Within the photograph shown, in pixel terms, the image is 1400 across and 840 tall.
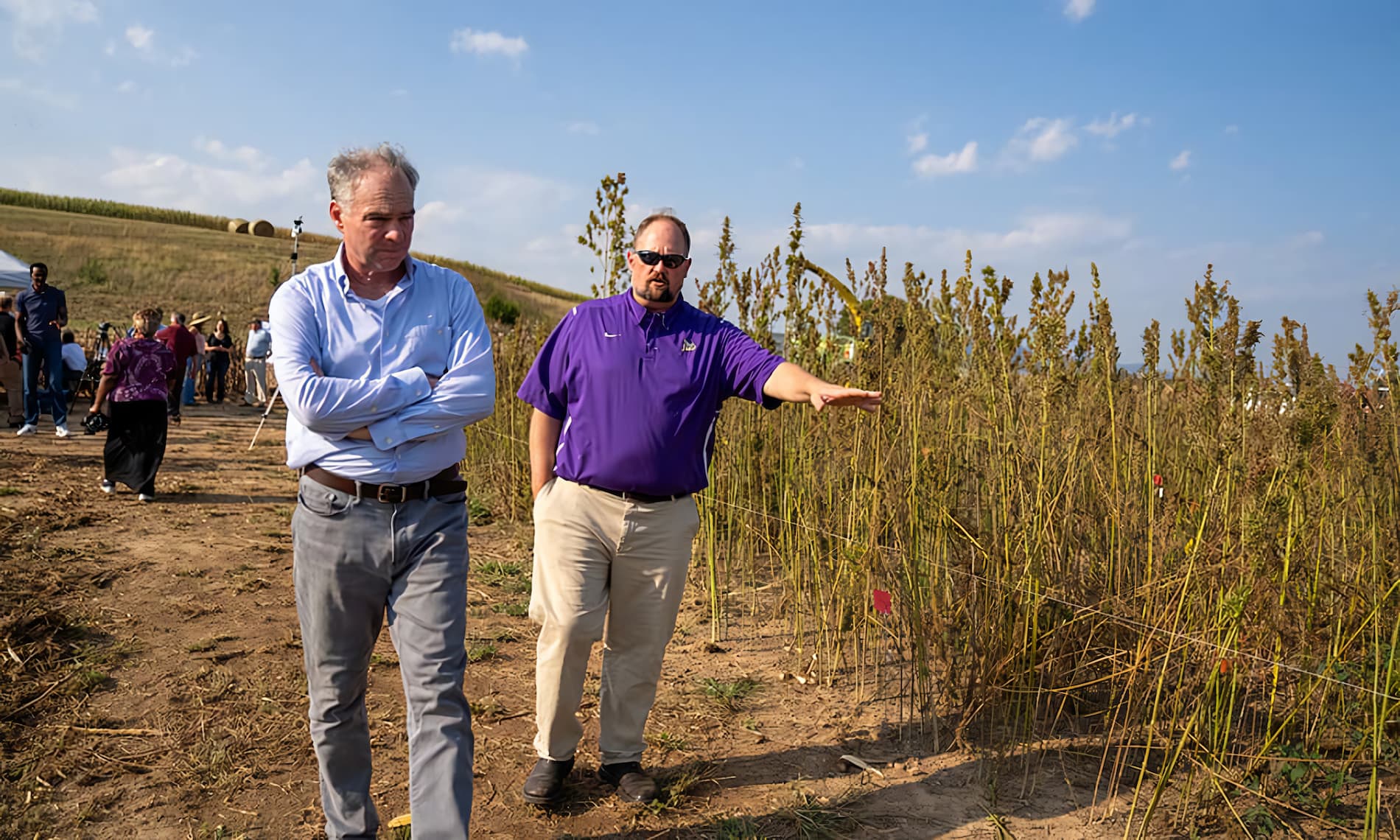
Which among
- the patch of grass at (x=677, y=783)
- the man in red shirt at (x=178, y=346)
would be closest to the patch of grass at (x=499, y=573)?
the patch of grass at (x=677, y=783)

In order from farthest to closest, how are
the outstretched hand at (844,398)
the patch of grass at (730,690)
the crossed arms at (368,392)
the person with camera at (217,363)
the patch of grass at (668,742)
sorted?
the person with camera at (217,363) → the patch of grass at (730,690) → the patch of grass at (668,742) → the outstretched hand at (844,398) → the crossed arms at (368,392)

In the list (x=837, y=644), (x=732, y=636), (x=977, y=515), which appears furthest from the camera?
(x=732, y=636)

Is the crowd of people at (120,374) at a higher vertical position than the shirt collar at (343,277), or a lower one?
lower

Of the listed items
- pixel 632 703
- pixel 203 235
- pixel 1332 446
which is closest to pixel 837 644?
pixel 632 703

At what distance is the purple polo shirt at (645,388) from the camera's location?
2.73m

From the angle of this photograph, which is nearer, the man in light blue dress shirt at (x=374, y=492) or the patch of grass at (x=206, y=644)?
the man in light blue dress shirt at (x=374, y=492)

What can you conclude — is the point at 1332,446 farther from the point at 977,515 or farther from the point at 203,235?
the point at 203,235

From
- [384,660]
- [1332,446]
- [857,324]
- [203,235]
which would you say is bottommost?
[384,660]

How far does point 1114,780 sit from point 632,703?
1.37 meters

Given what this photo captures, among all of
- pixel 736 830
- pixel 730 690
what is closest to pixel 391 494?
pixel 736 830

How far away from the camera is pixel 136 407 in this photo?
712 centimetres

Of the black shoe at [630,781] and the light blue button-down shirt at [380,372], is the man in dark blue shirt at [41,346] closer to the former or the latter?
the light blue button-down shirt at [380,372]

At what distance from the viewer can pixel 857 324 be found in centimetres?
420

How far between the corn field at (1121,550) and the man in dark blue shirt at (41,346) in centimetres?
885
